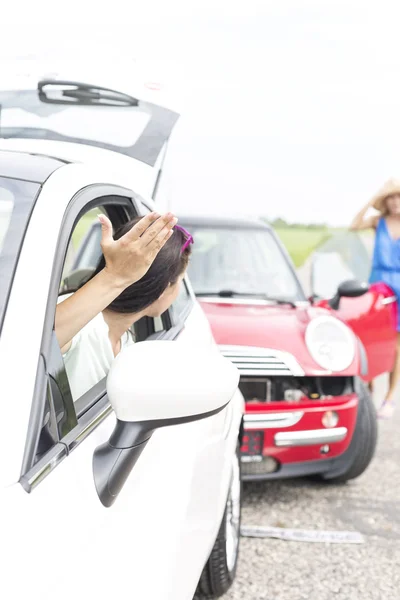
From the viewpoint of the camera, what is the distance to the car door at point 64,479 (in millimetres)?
1180

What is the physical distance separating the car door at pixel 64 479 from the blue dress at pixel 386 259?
424 centimetres

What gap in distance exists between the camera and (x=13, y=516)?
1141 mm

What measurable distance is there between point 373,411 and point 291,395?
63 centimetres

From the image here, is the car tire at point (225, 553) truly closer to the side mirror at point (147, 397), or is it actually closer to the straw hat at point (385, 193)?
the side mirror at point (147, 397)

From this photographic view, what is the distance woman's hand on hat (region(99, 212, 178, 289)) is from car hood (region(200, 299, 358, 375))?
2474 millimetres

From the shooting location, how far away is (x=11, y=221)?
157 centimetres

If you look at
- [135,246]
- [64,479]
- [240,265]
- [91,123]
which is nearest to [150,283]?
[135,246]

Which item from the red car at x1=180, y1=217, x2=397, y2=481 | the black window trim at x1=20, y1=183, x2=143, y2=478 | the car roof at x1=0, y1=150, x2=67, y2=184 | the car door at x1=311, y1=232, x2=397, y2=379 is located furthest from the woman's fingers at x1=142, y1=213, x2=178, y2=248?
the car door at x1=311, y1=232, x2=397, y2=379

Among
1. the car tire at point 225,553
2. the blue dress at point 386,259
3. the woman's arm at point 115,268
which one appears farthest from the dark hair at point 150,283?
the blue dress at point 386,259

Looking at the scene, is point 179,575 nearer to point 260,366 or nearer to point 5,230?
point 5,230

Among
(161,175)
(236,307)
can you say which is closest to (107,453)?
(161,175)

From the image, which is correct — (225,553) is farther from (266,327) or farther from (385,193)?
(385,193)

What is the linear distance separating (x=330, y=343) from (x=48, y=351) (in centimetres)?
309

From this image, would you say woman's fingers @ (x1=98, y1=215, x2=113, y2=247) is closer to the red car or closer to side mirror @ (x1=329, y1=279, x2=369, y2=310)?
the red car
